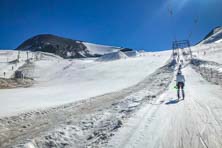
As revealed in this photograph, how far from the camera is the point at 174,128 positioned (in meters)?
7.65

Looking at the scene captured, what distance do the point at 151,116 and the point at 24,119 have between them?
608cm

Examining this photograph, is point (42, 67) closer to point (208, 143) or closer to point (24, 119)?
point (24, 119)

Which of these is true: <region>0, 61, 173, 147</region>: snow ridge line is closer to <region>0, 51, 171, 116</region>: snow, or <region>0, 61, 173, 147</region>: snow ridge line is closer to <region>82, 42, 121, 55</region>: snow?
<region>0, 51, 171, 116</region>: snow

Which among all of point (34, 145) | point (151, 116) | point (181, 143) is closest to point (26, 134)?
point (34, 145)

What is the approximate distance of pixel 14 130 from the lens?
9156 mm

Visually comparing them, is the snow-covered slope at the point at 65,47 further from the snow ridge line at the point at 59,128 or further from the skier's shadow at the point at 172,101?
the snow ridge line at the point at 59,128

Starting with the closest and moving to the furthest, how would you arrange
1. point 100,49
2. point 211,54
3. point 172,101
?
point 172,101 → point 211,54 → point 100,49

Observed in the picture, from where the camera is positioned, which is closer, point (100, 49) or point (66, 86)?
point (66, 86)

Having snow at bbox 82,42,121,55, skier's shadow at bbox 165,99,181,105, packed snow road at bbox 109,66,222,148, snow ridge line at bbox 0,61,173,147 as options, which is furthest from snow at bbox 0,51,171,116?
snow at bbox 82,42,121,55

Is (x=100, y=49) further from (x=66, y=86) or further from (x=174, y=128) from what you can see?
(x=174, y=128)

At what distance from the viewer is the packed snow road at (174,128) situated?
635 cm

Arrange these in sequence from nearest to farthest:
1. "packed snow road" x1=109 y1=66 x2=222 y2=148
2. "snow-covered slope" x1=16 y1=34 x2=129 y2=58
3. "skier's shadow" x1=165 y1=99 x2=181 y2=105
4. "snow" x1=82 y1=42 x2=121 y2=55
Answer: "packed snow road" x1=109 y1=66 x2=222 y2=148 < "skier's shadow" x1=165 y1=99 x2=181 y2=105 < "snow-covered slope" x1=16 y1=34 x2=129 y2=58 < "snow" x1=82 y1=42 x2=121 y2=55

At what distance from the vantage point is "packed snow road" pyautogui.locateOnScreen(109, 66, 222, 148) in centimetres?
635

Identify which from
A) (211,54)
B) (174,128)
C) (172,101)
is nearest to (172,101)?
(172,101)
